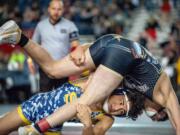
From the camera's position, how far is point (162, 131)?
708cm

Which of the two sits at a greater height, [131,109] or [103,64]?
[103,64]

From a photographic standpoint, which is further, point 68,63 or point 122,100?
point 68,63

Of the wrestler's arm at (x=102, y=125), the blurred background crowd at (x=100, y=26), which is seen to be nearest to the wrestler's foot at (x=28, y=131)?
the wrestler's arm at (x=102, y=125)

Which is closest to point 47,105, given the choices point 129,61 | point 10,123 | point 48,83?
point 10,123

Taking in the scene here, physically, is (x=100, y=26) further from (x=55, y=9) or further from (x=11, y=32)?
(x=11, y=32)

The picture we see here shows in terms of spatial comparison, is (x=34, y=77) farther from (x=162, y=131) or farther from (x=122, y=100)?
(x=122, y=100)

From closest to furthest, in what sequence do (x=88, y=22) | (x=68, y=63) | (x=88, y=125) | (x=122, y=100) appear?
1. (x=88, y=125)
2. (x=122, y=100)
3. (x=68, y=63)
4. (x=88, y=22)

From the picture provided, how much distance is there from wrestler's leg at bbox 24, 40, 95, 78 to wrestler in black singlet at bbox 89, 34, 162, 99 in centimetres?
10

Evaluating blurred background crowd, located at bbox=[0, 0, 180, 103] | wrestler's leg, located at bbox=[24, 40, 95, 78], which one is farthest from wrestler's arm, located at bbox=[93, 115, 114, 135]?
blurred background crowd, located at bbox=[0, 0, 180, 103]

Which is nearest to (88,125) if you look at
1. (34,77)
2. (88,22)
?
(34,77)

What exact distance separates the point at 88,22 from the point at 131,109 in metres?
7.93

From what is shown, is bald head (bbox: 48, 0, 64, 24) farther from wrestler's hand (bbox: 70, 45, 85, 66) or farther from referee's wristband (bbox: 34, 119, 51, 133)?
referee's wristband (bbox: 34, 119, 51, 133)

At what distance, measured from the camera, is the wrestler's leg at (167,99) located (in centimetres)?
527

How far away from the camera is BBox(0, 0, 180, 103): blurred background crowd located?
10.4 m
